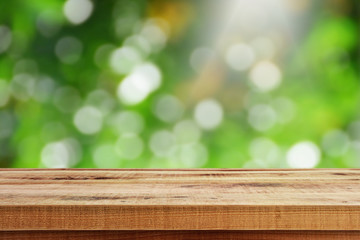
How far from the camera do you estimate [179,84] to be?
5.43ft

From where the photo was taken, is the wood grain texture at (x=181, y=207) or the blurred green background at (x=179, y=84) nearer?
the wood grain texture at (x=181, y=207)

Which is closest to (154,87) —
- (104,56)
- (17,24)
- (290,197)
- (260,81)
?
(104,56)

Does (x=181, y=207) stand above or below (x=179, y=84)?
below

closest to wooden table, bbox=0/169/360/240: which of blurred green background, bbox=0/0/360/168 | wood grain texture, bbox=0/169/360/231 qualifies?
wood grain texture, bbox=0/169/360/231

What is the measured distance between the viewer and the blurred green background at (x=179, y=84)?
→ 1.63 meters

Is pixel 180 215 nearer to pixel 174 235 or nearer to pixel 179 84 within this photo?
pixel 174 235

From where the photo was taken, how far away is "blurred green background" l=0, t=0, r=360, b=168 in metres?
1.63

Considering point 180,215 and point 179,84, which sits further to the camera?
point 179,84

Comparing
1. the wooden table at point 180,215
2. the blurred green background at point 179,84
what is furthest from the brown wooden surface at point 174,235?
the blurred green background at point 179,84

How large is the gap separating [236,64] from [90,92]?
457 millimetres

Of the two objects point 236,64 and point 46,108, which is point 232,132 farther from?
point 46,108

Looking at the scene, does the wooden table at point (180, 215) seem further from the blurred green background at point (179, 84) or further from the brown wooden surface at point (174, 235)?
the blurred green background at point (179, 84)

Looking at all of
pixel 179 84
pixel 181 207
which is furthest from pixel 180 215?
pixel 179 84

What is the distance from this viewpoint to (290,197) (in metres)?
0.76
